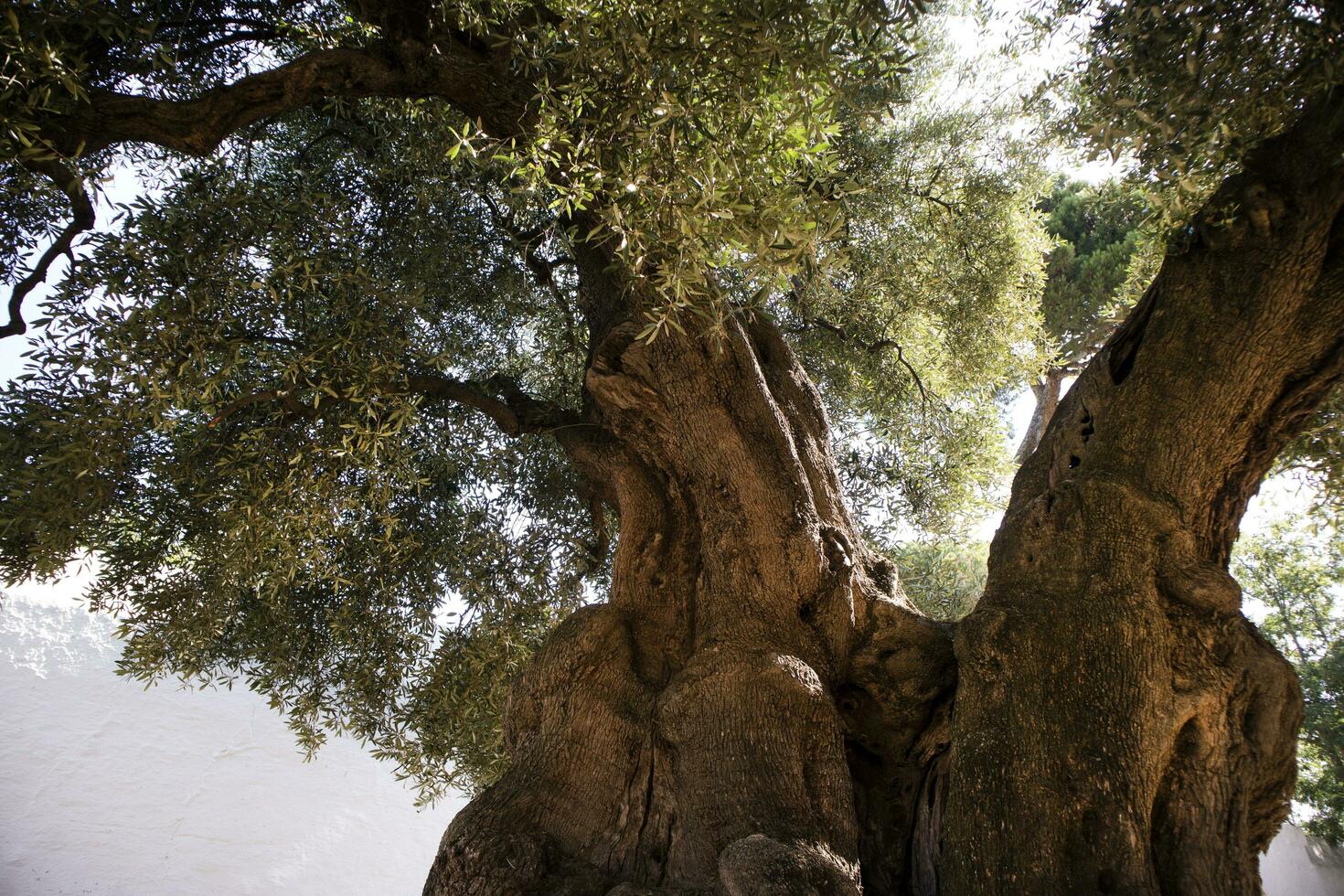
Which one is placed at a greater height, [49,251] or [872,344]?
[872,344]

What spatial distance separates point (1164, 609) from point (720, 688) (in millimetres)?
1769

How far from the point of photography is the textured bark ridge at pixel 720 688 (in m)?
2.96

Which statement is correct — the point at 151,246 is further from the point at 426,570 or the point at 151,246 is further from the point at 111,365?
the point at 426,570

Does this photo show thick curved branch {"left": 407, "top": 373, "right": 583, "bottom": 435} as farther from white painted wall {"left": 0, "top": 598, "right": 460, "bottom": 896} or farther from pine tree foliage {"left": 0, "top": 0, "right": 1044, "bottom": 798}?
white painted wall {"left": 0, "top": 598, "right": 460, "bottom": 896}

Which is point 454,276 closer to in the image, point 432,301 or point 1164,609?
point 432,301

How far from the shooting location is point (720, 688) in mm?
3346

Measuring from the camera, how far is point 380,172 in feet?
19.6

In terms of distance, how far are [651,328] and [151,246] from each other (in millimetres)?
2921

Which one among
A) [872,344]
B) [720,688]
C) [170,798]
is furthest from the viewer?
[170,798]

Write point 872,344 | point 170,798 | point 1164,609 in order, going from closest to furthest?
point 1164,609 < point 872,344 < point 170,798

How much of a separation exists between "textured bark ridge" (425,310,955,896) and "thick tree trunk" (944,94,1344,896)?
1.79 feet

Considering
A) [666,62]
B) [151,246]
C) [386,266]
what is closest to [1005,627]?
[666,62]

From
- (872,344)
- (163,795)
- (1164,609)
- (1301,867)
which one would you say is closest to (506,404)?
(872,344)

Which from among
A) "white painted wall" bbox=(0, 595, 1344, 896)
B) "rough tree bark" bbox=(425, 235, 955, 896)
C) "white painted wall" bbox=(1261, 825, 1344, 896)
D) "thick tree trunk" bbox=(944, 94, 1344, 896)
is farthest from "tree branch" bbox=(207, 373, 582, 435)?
"white painted wall" bbox=(1261, 825, 1344, 896)
